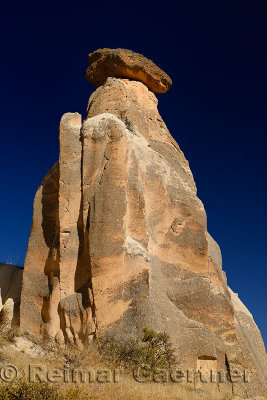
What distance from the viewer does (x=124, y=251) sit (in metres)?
10.1

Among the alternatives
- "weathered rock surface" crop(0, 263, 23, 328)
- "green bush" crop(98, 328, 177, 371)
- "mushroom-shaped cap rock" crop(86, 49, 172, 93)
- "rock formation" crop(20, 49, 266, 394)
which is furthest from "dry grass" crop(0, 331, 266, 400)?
"mushroom-shaped cap rock" crop(86, 49, 172, 93)

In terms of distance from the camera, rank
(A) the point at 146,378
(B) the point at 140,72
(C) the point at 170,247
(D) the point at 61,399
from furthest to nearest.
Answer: (B) the point at 140,72
(C) the point at 170,247
(A) the point at 146,378
(D) the point at 61,399

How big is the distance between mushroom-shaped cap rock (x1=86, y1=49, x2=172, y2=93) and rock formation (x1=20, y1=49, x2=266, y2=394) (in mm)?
1930

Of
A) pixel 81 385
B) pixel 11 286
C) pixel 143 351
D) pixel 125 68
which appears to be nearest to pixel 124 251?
pixel 143 351

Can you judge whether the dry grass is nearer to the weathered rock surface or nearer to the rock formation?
the rock formation

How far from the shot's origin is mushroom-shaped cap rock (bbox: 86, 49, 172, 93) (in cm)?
1548

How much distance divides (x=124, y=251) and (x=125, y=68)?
25.9 ft

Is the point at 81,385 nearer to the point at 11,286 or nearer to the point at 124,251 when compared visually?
the point at 124,251

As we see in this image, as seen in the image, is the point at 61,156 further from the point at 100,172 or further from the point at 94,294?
the point at 94,294

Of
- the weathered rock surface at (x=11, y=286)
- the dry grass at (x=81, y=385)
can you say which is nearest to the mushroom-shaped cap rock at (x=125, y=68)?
the weathered rock surface at (x=11, y=286)

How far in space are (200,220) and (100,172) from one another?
11.2 ft

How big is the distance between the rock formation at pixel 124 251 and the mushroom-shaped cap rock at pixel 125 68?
1930 mm

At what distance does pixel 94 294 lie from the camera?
32.9 ft

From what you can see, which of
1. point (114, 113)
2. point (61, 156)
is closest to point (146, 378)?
point (61, 156)
